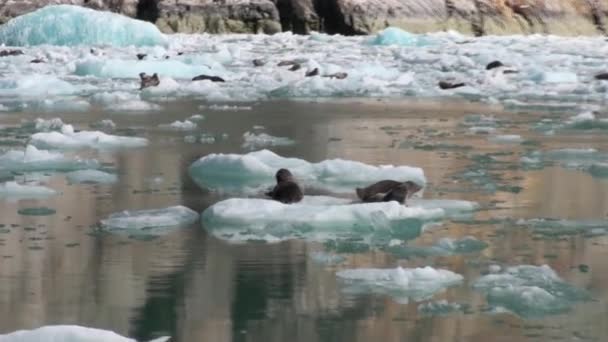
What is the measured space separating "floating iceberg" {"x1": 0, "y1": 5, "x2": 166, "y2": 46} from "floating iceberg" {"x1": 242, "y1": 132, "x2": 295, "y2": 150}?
15.3 metres

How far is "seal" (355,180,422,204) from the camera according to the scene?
5.10m

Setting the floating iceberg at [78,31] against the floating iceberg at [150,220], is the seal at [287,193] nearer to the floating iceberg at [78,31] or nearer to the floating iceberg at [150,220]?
the floating iceberg at [150,220]

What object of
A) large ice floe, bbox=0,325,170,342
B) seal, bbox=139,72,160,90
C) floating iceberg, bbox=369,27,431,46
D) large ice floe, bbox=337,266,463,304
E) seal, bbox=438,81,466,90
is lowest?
large ice floe, bbox=0,325,170,342

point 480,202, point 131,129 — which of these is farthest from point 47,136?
point 480,202

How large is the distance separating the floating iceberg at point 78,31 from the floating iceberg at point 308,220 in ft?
60.8

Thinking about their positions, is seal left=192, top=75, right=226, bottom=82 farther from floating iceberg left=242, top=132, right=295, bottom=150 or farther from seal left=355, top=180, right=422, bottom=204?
seal left=355, top=180, right=422, bottom=204

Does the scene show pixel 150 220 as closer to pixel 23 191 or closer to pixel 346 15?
pixel 23 191

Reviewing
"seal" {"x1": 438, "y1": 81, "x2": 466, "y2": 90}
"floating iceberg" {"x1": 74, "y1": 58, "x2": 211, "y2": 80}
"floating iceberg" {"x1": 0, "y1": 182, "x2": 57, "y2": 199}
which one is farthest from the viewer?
"floating iceberg" {"x1": 74, "y1": 58, "x2": 211, "y2": 80}

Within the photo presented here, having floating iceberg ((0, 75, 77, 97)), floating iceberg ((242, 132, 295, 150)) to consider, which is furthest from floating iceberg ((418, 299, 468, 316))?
floating iceberg ((0, 75, 77, 97))

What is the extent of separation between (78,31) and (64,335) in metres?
20.6

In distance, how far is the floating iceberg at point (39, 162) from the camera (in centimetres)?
635

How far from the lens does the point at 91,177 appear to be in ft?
19.9

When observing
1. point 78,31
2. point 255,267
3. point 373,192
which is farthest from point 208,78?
point 255,267

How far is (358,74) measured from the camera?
1517cm
